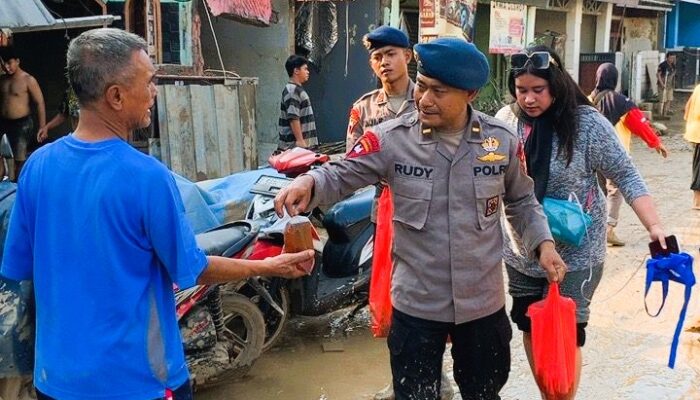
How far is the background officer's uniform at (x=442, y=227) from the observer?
8.54ft

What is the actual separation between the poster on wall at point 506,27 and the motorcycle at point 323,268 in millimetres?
10292

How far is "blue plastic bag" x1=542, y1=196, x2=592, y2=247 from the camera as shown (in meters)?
3.12

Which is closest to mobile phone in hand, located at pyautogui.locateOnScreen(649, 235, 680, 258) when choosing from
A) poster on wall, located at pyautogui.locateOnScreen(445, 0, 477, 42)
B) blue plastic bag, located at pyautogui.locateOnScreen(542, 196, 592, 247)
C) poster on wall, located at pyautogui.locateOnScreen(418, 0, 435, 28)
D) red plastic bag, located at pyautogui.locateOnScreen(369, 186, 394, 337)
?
blue plastic bag, located at pyautogui.locateOnScreen(542, 196, 592, 247)

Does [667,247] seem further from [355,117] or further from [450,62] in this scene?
[355,117]

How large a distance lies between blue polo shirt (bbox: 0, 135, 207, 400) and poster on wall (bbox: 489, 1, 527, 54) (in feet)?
43.2

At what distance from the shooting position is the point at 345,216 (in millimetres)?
4773

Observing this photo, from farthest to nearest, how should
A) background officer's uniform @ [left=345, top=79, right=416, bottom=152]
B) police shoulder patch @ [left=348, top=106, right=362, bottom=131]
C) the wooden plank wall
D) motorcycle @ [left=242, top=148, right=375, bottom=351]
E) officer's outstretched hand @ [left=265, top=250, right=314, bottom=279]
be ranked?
the wooden plank wall
motorcycle @ [left=242, top=148, right=375, bottom=351]
police shoulder patch @ [left=348, top=106, right=362, bottom=131]
background officer's uniform @ [left=345, top=79, right=416, bottom=152]
officer's outstretched hand @ [left=265, top=250, right=314, bottom=279]

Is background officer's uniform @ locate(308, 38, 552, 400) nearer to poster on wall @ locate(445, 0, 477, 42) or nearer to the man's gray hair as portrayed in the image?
the man's gray hair

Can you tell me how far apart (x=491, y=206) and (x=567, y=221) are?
2.03 feet

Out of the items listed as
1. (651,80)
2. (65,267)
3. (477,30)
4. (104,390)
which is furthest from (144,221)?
(651,80)

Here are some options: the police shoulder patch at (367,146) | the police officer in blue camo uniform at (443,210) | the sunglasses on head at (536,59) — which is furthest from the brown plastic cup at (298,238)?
the sunglasses on head at (536,59)

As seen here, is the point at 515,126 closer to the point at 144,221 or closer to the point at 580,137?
the point at 580,137

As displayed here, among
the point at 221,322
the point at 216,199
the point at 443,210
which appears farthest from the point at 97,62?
the point at 216,199

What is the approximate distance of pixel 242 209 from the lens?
201 inches
